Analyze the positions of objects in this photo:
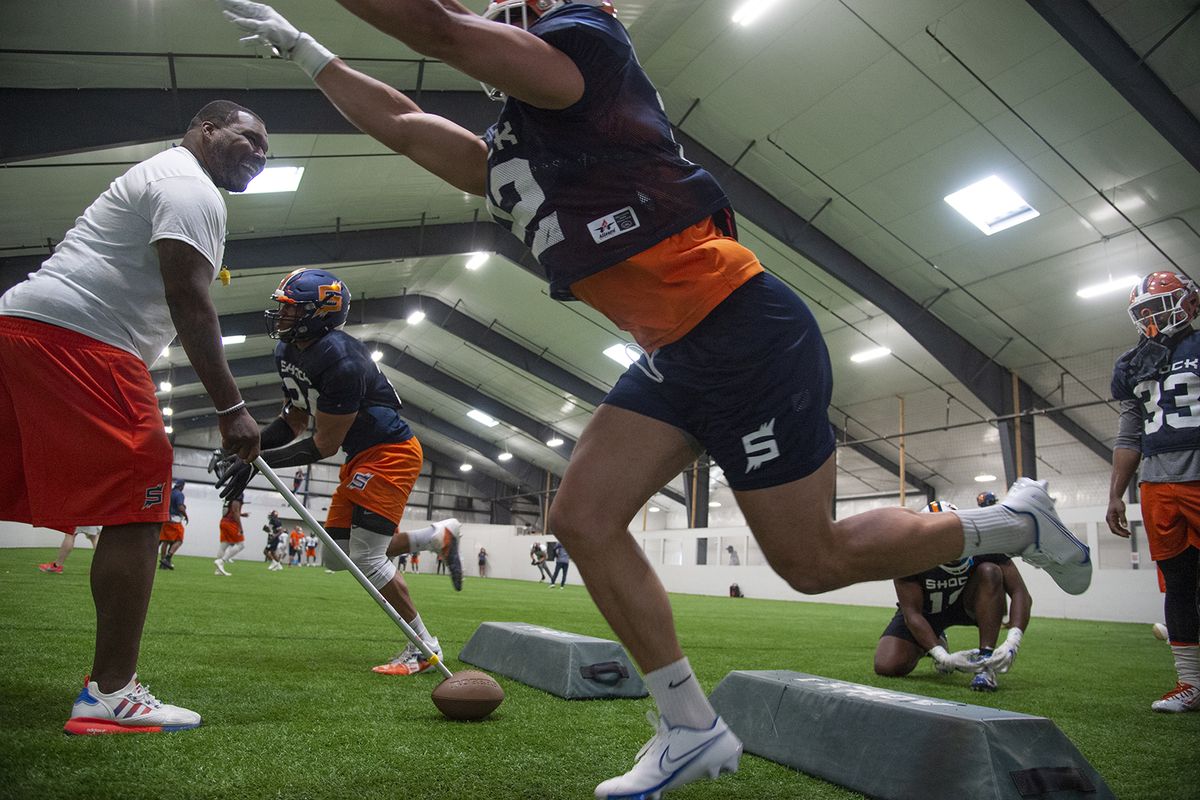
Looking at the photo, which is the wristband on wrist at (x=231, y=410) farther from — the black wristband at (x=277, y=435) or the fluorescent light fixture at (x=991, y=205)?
the fluorescent light fixture at (x=991, y=205)

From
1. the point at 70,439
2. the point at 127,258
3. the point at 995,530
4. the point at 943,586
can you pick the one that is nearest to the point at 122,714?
the point at 70,439

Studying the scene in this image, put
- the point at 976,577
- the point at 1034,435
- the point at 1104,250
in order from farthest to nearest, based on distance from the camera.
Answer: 1. the point at 1034,435
2. the point at 1104,250
3. the point at 976,577

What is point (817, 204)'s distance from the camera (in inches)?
628

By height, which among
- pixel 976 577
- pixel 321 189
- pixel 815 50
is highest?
pixel 815 50

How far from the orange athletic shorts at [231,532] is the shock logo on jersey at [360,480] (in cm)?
1297

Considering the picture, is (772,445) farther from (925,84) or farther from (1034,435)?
(1034,435)

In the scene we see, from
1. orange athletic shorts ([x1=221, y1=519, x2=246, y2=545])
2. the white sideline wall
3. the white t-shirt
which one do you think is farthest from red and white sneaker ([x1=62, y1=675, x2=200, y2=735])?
orange athletic shorts ([x1=221, y1=519, x2=246, y2=545])

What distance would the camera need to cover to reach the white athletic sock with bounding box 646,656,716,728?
192 centimetres

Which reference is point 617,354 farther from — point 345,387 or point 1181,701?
point 1181,701

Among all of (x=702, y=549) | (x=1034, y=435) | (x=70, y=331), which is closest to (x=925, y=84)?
(x=1034, y=435)

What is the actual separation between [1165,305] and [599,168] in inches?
138

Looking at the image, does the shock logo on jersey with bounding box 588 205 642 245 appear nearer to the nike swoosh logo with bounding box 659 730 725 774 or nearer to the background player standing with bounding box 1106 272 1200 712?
the nike swoosh logo with bounding box 659 730 725 774

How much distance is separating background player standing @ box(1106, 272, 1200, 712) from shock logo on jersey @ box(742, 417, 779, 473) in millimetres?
2914

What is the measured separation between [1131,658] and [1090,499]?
16.6 meters
